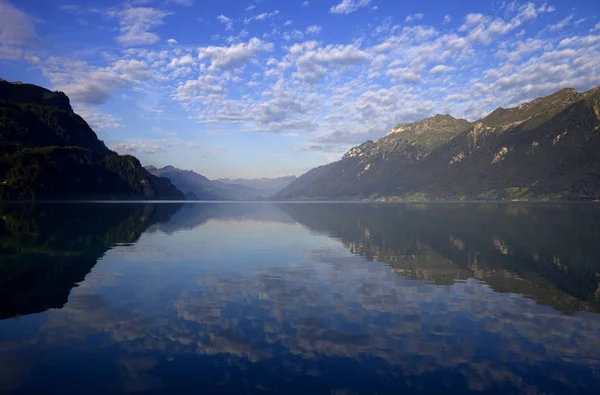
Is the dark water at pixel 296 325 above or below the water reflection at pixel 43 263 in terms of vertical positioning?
below

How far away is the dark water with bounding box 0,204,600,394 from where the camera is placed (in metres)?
15.5

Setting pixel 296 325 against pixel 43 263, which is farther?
pixel 43 263

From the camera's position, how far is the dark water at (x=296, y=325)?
1552 centimetres

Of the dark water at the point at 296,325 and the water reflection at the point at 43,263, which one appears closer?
the dark water at the point at 296,325

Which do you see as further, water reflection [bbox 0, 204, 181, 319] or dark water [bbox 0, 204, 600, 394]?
water reflection [bbox 0, 204, 181, 319]

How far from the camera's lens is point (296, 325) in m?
22.0

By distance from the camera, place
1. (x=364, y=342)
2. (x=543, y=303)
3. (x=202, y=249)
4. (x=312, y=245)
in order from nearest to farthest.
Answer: (x=364, y=342), (x=543, y=303), (x=202, y=249), (x=312, y=245)

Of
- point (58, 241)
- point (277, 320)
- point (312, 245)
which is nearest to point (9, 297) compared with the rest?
point (277, 320)

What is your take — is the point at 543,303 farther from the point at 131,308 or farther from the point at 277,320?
the point at 131,308

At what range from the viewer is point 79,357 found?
672 inches

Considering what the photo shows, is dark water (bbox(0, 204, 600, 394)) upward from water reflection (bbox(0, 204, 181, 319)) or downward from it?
downward

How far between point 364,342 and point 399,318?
501cm

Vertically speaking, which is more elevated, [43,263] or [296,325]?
[43,263]

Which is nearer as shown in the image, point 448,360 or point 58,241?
point 448,360
